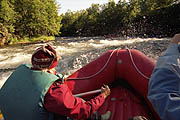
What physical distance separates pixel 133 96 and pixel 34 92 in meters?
1.18

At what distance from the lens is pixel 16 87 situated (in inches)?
44.3

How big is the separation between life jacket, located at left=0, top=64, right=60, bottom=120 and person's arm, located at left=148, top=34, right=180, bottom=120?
0.76 m

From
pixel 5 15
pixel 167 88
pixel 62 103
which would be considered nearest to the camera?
pixel 167 88

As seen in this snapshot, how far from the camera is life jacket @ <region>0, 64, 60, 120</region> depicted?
1043mm

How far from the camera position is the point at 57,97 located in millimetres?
1016

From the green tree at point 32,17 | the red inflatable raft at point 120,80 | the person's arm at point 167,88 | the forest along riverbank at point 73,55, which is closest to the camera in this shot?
the person's arm at point 167,88

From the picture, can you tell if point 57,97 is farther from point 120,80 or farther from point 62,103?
point 120,80

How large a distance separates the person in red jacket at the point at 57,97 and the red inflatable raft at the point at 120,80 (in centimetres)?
39

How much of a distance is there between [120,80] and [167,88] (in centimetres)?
140

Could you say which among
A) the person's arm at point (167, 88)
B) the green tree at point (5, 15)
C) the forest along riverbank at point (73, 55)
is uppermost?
the green tree at point (5, 15)

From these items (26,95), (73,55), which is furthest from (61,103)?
(73,55)

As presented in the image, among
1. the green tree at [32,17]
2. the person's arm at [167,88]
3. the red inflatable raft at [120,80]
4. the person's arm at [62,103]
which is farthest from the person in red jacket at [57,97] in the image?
the green tree at [32,17]

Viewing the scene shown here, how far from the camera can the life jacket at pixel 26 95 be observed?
1.04m

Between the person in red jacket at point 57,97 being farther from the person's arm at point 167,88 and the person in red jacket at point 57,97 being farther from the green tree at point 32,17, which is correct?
the green tree at point 32,17
